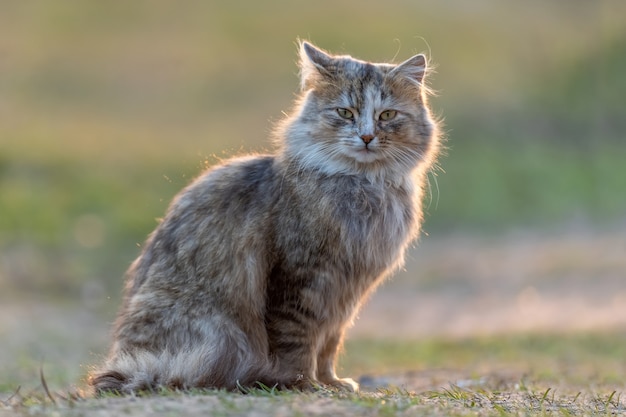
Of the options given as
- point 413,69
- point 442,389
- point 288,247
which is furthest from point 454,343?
point 288,247

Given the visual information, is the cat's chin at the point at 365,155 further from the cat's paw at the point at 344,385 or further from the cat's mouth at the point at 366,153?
the cat's paw at the point at 344,385

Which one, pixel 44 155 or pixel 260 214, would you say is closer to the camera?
pixel 260 214

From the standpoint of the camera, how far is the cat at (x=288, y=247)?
508cm

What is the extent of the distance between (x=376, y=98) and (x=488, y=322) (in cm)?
697

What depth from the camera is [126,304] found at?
551cm

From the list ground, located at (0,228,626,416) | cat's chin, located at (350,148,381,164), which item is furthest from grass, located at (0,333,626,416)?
cat's chin, located at (350,148,381,164)

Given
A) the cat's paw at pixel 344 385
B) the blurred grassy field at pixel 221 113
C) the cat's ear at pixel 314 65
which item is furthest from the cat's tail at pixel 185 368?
the blurred grassy field at pixel 221 113

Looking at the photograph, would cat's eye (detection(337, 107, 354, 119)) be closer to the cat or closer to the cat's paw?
the cat

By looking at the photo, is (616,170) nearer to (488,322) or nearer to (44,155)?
(488,322)

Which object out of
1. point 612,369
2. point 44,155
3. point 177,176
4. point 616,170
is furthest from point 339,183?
point 616,170

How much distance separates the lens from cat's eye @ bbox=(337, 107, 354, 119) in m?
5.55

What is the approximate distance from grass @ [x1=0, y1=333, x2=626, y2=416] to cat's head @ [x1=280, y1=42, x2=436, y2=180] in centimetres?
141

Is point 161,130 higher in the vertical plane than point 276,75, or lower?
lower

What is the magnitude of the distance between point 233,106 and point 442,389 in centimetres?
1809
